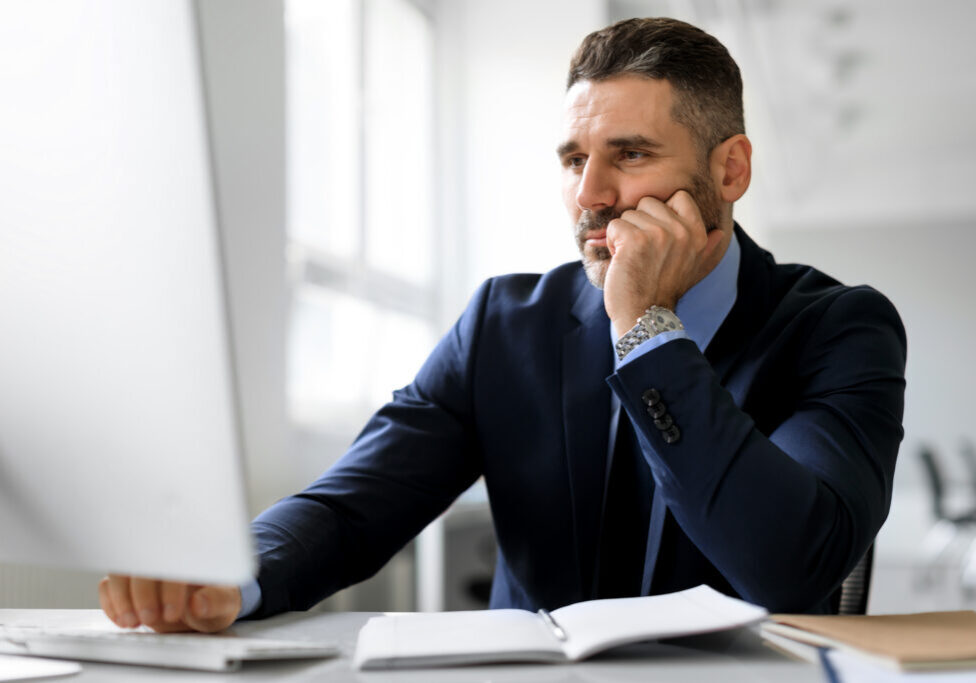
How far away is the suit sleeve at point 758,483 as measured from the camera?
934 mm

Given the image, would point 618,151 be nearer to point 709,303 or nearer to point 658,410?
point 709,303

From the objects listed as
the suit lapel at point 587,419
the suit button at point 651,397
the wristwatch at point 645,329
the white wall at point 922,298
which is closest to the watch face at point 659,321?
the wristwatch at point 645,329

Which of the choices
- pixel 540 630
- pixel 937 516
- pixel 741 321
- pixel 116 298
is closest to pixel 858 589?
pixel 741 321

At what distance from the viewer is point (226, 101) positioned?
8.40 ft

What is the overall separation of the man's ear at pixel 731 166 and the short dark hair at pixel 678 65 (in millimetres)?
16

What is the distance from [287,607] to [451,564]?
10.9ft

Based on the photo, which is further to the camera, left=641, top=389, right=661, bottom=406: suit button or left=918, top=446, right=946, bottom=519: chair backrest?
left=918, top=446, right=946, bottom=519: chair backrest

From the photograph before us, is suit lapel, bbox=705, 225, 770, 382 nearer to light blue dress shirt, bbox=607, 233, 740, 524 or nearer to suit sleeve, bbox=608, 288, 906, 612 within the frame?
light blue dress shirt, bbox=607, 233, 740, 524

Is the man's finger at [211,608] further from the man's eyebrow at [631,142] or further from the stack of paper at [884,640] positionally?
the man's eyebrow at [631,142]

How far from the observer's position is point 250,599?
0.90 meters

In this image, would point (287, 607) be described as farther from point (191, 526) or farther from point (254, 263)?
point (254, 263)

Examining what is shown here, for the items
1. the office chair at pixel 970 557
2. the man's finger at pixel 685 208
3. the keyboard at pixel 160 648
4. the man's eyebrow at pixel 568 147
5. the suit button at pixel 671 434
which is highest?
the man's eyebrow at pixel 568 147

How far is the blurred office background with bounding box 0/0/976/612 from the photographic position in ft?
8.77

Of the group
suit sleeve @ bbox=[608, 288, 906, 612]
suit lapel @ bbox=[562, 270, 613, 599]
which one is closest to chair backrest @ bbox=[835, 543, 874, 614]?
suit sleeve @ bbox=[608, 288, 906, 612]
